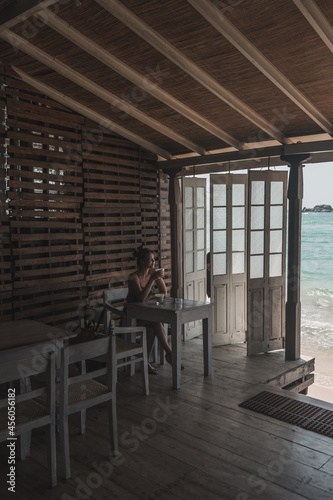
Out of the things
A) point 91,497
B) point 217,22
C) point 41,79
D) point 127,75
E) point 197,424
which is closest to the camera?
point 91,497

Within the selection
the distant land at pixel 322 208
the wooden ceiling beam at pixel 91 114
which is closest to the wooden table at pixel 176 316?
the wooden ceiling beam at pixel 91 114

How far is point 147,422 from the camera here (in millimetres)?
3973

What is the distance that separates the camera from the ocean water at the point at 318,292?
1080cm

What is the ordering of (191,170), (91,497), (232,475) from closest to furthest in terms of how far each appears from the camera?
(91,497), (232,475), (191,170)

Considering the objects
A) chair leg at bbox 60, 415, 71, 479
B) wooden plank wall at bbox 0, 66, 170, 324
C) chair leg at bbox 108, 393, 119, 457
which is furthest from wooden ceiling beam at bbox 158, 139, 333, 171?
chair leg at bbox 60, 415, 71, 479

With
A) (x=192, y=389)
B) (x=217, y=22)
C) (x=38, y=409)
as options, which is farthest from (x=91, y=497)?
(x=217, y=22)

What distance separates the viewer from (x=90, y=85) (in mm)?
5125

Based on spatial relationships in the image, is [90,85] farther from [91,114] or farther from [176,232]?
[176,232]

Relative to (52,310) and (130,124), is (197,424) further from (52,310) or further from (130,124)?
(130,124)

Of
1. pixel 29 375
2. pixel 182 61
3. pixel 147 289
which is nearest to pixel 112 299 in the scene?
pixel 147 289

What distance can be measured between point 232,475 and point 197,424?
0.86 metres

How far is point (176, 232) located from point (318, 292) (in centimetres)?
1757

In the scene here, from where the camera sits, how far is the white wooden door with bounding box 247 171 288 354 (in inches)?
238

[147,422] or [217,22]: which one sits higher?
[217,22]
